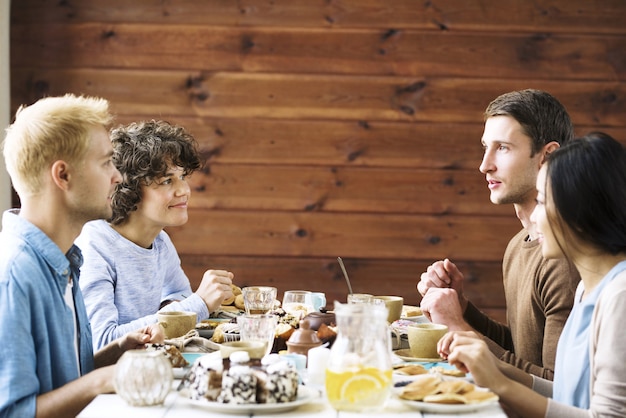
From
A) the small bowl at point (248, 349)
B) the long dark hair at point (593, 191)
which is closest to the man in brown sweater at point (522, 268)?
the long dark hair at point (593, 191)

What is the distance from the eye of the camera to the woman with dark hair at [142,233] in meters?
2.39

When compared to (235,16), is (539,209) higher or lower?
lower

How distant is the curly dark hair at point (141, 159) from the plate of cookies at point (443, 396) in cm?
130

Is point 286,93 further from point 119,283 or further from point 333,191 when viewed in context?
point 119,283

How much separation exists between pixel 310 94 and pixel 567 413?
2615mm

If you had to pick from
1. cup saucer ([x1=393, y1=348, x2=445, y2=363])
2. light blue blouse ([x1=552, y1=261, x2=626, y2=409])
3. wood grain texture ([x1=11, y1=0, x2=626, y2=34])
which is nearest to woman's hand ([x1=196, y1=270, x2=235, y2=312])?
cup saucer ([x1=393, y1=348, x2=445, y2=363])

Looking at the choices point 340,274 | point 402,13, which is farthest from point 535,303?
point 402,13

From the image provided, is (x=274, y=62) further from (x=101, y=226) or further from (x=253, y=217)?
(x=101, y=226)

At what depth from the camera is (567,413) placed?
1.56m

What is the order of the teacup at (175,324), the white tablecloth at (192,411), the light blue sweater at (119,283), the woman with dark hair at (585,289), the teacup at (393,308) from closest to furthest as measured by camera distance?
the white tablecloth at (192,411), the woman with dark hair at (585,289), the teacup at (175,324), the light blue sweater at (119,283), the teacup at (393,308)

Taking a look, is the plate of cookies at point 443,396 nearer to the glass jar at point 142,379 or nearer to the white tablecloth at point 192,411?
the white tablecloth at point 192,411

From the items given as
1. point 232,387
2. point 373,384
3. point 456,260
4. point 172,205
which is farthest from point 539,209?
point 456,260

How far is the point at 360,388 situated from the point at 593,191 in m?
0.60

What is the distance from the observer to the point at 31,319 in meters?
1.64
